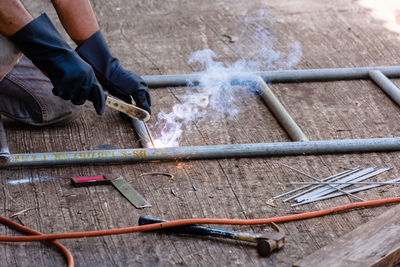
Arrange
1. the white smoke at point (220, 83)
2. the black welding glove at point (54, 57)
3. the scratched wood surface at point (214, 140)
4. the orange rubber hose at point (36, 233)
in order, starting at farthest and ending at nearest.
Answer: the white smoke at point (220, 83), the black welding glove at point (54, 57), the scratched wood surface at point (214, 140), the orange rubber hose at point (36, 233)

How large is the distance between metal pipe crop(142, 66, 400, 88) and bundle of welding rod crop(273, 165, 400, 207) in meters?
1.06

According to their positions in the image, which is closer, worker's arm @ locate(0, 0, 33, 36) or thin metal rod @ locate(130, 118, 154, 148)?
worker's arm @ locate(0, 0, 33, 36)

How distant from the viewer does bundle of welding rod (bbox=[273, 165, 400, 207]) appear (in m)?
2.56

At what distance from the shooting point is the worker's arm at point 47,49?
8.48 ft

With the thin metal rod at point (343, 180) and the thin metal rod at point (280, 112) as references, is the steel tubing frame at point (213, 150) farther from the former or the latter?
the thin metal rod at point (343, 180)

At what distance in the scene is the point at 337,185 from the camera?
2645 millimetres

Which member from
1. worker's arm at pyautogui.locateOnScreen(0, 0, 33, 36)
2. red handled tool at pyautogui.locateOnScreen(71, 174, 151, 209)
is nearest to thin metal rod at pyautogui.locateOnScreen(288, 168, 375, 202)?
red handled tool at pyautogui.locateOnScreen(71, 174, 151, 209)

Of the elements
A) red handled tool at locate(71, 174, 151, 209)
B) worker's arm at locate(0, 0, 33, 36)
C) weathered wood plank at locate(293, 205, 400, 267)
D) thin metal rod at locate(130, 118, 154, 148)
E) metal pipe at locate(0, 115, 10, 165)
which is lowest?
metal pipe at locate(0, 115, 10, 165)

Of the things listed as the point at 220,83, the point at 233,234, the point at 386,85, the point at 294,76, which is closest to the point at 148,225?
the point at 233,234

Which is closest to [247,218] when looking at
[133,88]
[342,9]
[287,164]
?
[287,164]

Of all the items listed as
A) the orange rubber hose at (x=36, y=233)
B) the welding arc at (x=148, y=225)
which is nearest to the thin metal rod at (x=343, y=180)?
the welding arc at (x=148, y=225)

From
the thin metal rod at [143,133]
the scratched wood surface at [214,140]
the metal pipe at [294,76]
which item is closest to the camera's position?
the scratched wood surface at [214,140]

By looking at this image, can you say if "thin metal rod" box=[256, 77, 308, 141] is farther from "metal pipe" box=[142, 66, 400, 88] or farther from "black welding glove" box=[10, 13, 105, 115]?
"black welding glove" box=[10, 13, 105, 115]

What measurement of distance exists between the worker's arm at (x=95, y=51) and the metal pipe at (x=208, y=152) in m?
0.45
